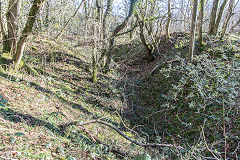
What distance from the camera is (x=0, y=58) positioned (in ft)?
20.6

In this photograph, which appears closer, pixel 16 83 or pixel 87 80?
pixel 16 83

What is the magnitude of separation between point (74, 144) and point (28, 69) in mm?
4554

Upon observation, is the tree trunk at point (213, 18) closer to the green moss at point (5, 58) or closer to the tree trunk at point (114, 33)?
the tree trunk at point (114, 33)

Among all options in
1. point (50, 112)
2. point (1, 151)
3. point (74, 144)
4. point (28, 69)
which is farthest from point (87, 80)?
point (1, 151)

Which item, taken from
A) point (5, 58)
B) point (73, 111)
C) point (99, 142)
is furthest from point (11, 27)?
point (99, 142)

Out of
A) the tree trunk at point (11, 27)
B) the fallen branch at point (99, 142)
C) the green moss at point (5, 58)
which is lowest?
the fallen branch at point (99, 142)

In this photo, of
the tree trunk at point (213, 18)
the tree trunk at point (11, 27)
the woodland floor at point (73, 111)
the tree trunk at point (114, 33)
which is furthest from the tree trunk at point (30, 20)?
the tree trunk at point (213, 18)

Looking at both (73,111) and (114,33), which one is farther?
(114,33)

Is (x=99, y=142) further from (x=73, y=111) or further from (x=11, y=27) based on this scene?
(x=11, y=27)

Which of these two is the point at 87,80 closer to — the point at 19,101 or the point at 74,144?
the point at 19,101

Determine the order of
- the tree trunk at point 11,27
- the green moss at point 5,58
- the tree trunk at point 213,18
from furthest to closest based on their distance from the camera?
the tree trunk at point 213,18 < the tree trunk at point 11,27 < the green moss at point 5,58

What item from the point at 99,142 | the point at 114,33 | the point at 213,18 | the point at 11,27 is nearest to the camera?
the point at 99,142

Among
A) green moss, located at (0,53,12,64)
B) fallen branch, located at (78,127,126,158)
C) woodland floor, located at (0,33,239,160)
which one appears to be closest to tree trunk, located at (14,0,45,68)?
green moss, located at (0,53,12,64)

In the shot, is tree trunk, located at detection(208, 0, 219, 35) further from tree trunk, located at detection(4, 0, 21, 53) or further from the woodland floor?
tree trunk, located at detection(4, 0, 21, 53)
